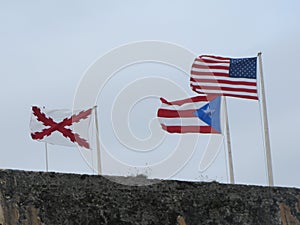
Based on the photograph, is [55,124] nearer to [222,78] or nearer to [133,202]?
[222,78]

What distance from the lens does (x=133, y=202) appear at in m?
3.64

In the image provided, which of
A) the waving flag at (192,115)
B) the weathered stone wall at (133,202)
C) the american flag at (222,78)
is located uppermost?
the american flag at (222,78)

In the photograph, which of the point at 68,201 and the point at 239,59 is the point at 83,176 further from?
the point at 239,59

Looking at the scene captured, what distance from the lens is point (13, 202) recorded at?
129 inches

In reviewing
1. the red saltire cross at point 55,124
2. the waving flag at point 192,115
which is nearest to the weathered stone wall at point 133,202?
the waving flag at point 192,115

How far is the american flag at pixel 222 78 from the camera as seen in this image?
35.0 ft

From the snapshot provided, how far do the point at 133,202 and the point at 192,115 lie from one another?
7.04 meters

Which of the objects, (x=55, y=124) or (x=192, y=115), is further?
(x=55, y=124)

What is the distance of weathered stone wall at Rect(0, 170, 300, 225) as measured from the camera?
333 cm

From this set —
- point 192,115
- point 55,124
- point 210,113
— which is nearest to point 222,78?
point 210,113

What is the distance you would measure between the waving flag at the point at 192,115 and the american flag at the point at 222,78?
0.18 m

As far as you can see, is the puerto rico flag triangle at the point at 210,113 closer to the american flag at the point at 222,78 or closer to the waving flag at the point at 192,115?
the waving flag at the point at 192,115

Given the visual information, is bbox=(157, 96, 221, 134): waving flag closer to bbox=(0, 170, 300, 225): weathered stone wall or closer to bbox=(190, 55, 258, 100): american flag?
bbox=(190, 55, 258, 100): american flag

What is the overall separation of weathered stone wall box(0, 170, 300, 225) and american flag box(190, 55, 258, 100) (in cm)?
641
